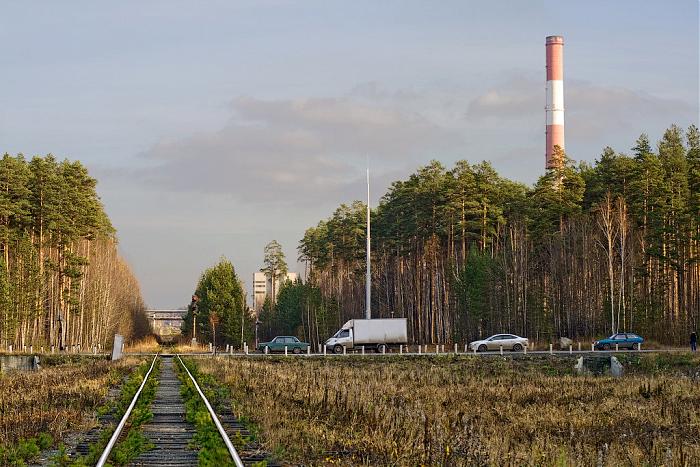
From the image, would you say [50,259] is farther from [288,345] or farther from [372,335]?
[372,335]

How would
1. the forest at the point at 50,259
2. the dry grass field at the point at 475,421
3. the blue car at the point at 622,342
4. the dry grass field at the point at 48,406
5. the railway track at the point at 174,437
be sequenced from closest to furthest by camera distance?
the railway track at the point at 174,437 < the dry grass field at the point at 475,421 < the dry grass field at the point at 48,406 < the blue car at the point at 622,342 < the forest at the point at 50,259

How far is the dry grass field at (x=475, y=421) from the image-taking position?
1427 centimetres

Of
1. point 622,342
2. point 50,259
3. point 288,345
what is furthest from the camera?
point 50,259

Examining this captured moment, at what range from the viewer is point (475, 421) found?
19656 mm

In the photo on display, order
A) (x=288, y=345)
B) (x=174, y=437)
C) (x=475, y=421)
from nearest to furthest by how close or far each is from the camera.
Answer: (x=174, y=437) < (x=475, y=421) < (x=288, y=345)

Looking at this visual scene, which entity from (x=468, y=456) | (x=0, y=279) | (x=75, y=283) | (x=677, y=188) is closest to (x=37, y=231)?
(x=75, y=283)

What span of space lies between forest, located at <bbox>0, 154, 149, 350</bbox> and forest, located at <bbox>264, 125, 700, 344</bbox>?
Answer: 84.4ft

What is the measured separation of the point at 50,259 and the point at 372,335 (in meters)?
37.0

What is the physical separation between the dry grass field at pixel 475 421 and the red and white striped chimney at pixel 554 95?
309 ft

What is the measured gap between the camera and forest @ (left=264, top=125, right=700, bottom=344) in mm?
84000

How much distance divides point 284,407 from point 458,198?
79550 millimetres

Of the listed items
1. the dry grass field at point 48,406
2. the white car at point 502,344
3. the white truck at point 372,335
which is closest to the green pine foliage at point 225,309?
the white truck at point 372,335

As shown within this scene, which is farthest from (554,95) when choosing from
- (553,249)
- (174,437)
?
(174,437)

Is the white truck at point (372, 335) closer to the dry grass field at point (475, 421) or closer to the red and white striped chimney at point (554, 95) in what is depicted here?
the dry grass field at point (475, 421)
